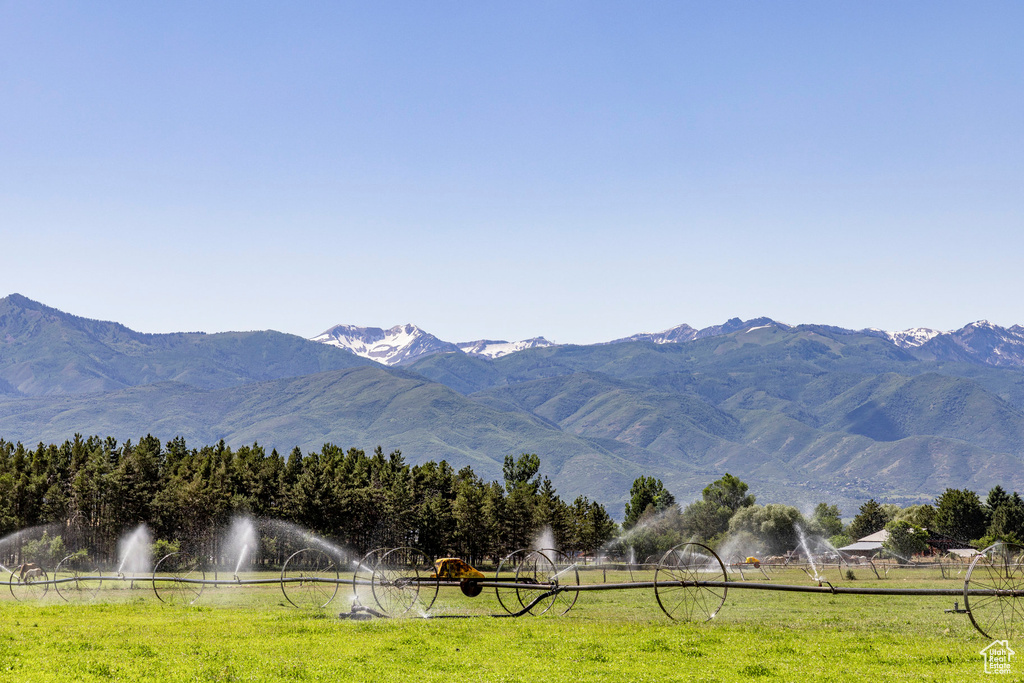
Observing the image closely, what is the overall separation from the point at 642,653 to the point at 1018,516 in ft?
577

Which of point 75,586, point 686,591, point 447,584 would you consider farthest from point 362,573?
point 686,591

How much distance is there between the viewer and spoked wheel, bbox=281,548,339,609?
53.3m

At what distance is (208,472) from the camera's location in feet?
470

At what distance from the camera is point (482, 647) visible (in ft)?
112

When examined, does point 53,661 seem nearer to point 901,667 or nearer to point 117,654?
point 117,654

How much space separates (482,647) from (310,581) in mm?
23778

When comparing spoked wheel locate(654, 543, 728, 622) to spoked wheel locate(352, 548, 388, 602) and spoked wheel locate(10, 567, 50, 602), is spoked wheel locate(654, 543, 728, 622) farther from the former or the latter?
spoked wheel locate(10, 567, 50, 602)

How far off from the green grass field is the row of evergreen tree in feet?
265

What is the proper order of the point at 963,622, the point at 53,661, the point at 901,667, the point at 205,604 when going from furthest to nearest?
the point at 205,604 < the point at 963,622 < the point at 53,661 < the point at 901,667

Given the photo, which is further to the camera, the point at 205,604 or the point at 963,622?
the point at 205,604

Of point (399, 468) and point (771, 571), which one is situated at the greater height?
point (399, 468)

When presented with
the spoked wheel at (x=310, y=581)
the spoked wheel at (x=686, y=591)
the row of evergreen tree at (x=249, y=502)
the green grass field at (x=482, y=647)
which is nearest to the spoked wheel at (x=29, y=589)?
the green grass field at (x=482, y=647)

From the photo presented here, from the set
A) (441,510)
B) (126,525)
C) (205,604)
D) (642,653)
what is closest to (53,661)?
(642,653)

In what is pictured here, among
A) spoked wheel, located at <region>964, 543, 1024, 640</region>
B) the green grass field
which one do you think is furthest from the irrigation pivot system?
the green grass field
